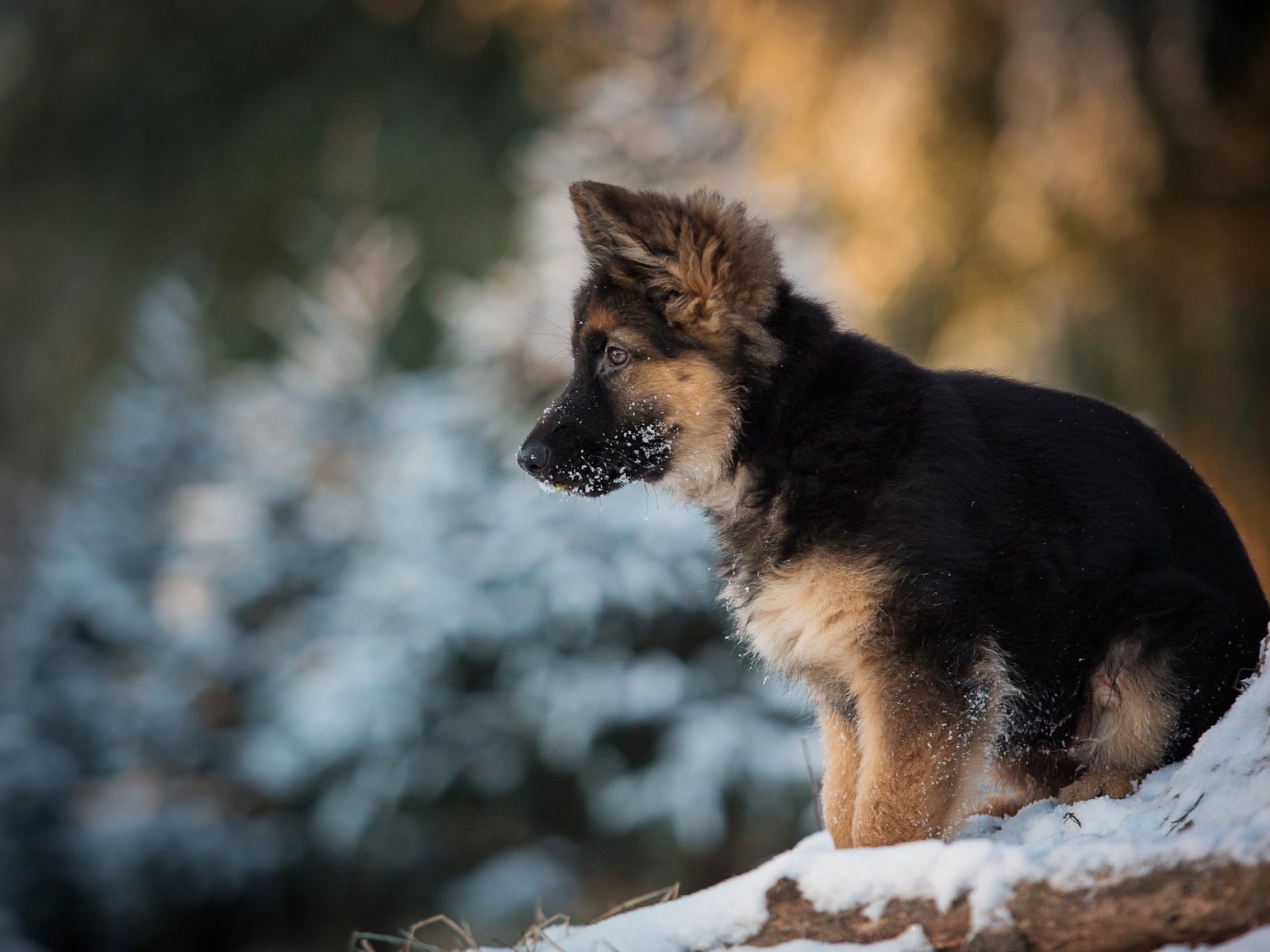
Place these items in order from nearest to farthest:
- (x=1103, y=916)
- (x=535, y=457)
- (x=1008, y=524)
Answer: (x=1103, y=916), (x=1008, y=524), (x=535, y=457)

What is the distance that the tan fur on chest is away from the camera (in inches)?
135

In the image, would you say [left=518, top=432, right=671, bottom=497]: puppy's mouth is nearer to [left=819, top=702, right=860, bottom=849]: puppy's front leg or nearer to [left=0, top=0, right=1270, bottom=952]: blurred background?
[left=819, top=702, right=860, bottom=849]: puppy's front leg

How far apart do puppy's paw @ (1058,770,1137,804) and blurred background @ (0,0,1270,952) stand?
18.2 feet

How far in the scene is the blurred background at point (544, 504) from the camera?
8.72 meters

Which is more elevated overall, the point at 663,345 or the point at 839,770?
the point at 663,345

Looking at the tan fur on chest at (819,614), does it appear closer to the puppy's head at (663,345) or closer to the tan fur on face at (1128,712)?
the puppy's head at (663,345)

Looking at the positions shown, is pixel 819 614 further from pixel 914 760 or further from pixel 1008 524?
pixel 1008 524

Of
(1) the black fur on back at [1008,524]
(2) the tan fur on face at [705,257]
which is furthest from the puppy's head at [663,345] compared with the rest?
(1) the black fur on back at [1008,524]

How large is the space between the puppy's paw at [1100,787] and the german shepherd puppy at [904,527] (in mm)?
10

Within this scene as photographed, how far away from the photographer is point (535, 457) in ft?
13.1

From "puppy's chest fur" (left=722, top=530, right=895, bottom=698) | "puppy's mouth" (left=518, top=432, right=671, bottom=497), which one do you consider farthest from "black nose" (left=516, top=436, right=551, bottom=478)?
"puppy's chest fur" (left=722, top=530, right=895, bottom=698)

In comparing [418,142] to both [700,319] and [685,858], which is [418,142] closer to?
[685,858]

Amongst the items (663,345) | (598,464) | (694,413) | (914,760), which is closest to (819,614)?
(914,760)

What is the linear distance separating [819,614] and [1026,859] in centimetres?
113
